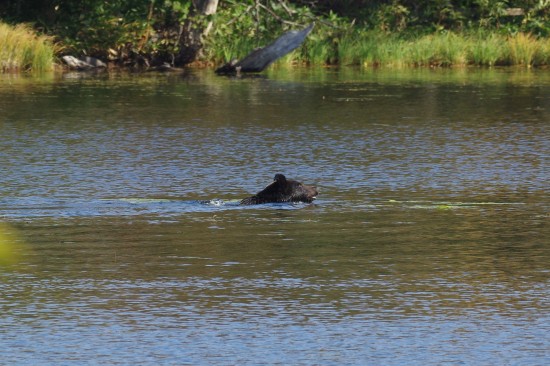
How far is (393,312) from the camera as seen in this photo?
759 cm

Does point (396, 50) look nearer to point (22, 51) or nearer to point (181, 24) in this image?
point (181, 24)

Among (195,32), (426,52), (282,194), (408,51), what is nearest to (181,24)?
(195,32)

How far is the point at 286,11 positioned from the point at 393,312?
2530cm

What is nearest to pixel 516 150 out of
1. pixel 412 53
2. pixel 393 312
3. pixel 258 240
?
Answer: pixel 258 240

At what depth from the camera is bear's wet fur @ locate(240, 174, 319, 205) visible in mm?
11594

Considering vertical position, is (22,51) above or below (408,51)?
above

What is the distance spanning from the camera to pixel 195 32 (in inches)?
1252

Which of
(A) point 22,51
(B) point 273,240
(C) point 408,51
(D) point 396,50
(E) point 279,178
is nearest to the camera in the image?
(B) point 273,240

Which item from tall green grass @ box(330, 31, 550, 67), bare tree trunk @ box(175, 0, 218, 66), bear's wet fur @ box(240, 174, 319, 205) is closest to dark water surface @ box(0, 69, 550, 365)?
bear's wet fur @ box(240, 174, 319, 205)

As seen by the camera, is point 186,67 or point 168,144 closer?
point 168,144

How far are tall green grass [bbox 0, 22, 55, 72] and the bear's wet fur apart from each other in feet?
61.6

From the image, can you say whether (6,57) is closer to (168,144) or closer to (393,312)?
(168,144)

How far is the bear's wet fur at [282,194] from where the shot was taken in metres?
11.6

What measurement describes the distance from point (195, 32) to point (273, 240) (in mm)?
22344
